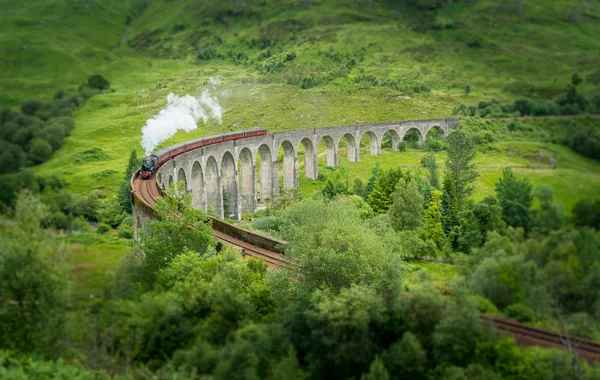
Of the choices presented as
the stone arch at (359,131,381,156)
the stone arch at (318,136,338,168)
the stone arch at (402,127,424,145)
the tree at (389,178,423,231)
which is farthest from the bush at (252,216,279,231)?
the stone arch at (402,127,424,145)

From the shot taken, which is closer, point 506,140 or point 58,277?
point 58,277

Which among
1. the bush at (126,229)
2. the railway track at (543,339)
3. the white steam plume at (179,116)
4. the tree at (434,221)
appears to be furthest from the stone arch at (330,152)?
the railway track at (543,339)

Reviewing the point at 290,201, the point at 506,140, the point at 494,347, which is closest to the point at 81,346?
the point at 494,347

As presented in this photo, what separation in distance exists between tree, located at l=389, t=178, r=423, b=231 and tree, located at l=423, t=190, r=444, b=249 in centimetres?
101

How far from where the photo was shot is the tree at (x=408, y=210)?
51.2 meters

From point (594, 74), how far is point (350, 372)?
73.9 ft

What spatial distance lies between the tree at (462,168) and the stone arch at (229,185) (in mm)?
30652

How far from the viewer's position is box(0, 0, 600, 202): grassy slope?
178 ft

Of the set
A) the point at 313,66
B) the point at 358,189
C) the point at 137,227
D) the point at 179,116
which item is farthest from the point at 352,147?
the point at 137,227

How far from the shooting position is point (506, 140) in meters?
40.3

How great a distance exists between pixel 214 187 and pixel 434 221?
32495 millimetres

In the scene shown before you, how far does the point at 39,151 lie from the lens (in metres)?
45.2

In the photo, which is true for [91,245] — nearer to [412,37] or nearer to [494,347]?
[494,347]

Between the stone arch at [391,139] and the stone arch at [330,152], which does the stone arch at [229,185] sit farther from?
the stone arch at [391,139]
